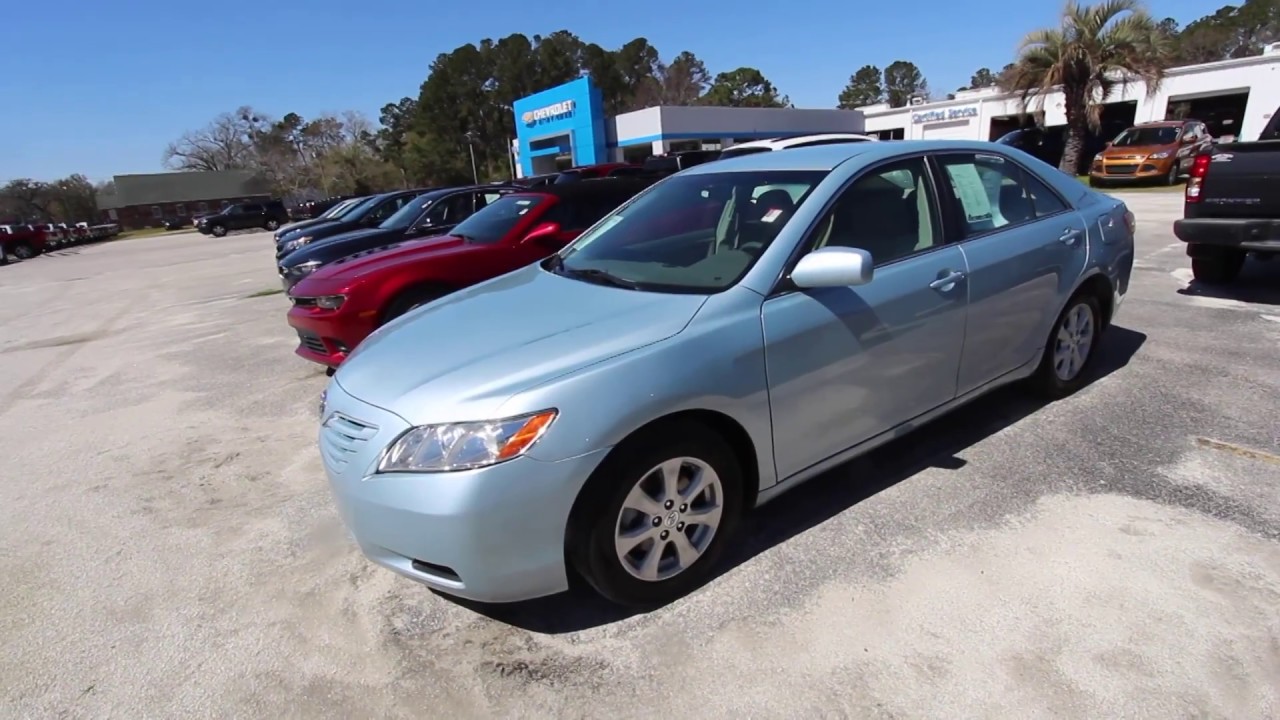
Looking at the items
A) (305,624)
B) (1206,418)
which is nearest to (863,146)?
(1206,418)

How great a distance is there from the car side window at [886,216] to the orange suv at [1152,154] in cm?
1947

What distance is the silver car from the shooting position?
2271 mm

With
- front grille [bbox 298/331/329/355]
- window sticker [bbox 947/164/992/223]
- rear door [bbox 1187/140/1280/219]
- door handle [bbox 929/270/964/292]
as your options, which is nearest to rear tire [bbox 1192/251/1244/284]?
rear door [bbox 1187/140/1280/219]

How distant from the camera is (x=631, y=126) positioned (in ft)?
126

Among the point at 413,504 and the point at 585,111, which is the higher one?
the point at 585,111

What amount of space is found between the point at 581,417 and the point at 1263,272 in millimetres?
8545

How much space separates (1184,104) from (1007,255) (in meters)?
36.3

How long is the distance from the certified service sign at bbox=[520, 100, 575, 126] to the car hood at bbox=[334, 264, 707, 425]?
125 feet

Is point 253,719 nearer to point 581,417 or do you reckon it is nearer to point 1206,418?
point 581,417

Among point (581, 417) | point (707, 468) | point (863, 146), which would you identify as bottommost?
point (707, 468)

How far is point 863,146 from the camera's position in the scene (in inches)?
139

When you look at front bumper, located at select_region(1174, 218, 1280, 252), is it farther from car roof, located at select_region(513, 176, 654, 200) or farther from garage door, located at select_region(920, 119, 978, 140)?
garage door, located at select_region(920, 119, 978, 140)

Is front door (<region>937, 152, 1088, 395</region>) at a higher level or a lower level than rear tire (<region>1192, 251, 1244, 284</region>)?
higher

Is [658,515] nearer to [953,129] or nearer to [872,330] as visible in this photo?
[872,330]
